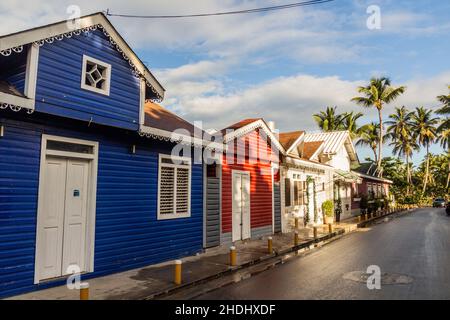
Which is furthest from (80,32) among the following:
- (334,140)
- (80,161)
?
(334,140)

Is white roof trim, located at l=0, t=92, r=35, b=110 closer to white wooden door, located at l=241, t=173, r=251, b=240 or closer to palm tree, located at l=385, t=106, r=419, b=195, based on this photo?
white wooden door, located at l=241, t=173, r=251, b=240

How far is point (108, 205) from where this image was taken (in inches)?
345

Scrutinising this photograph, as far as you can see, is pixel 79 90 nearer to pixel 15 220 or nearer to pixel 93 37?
pixel 93 37

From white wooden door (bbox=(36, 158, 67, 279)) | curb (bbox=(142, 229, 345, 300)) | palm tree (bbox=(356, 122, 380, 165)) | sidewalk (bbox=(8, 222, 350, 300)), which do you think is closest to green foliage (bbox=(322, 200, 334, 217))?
curb (bbox=(142, 229, 345, 300))

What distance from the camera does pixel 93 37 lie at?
8531mm

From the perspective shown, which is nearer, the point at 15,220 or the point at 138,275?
the point at 15,220

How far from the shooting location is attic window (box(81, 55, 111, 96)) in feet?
27.0

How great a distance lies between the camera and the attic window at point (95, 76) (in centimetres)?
824

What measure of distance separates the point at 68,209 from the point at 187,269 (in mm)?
3332

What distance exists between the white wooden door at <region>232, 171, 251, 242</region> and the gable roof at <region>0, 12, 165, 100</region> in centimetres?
535

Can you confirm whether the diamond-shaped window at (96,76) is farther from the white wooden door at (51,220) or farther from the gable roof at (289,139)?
the gable roof at (289,139)

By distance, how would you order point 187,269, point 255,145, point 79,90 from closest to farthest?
1. point 79,90
2. point 187,269
3. point 255,145
